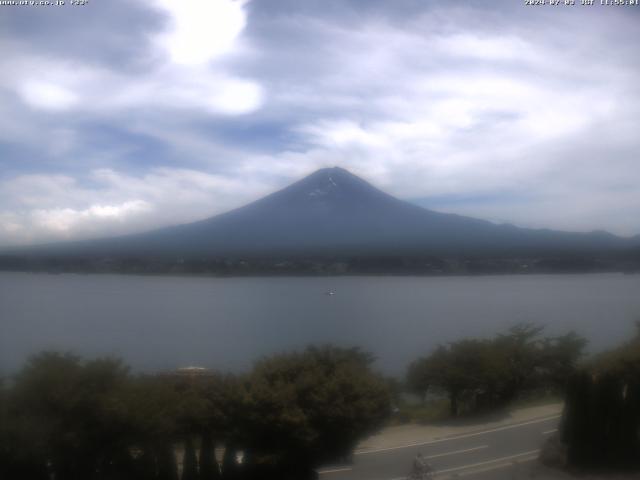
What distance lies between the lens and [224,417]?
8.55 m

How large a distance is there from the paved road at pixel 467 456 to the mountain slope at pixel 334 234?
754 centimetres

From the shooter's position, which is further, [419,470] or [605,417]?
[605,417]

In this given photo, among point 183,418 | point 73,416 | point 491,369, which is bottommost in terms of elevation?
point 491,369

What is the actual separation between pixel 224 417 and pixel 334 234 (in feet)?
78.1

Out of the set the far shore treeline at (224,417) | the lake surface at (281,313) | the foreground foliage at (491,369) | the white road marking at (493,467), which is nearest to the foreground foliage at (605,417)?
the far shore treeline at (224,417)

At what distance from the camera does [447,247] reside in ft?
81.1

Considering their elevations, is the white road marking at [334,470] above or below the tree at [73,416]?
below

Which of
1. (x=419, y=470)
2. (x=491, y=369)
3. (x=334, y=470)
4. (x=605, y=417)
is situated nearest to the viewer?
(x=419, y=470)

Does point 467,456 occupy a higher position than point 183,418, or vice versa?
point 183,418

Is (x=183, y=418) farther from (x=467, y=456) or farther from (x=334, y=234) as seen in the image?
(x=334, y=234)

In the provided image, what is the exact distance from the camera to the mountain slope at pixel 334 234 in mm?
20938

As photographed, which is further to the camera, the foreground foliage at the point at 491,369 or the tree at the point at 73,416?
the foreground foliage at the point at 491,369

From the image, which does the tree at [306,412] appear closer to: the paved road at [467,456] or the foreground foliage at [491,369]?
the paved road at [467,456]

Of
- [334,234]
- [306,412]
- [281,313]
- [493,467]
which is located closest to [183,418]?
[306,412]
